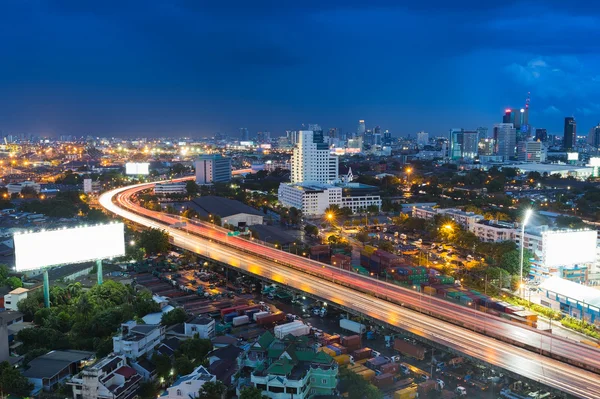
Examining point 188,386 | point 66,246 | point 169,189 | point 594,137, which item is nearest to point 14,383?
point 188,386

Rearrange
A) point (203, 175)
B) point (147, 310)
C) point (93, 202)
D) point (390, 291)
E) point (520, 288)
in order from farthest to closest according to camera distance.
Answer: point (203, 175) → point (93, 202) → point (520, 288) → point (390, 291) → point (147, 310)

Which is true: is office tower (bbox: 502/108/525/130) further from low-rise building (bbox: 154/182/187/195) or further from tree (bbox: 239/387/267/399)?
tree (bbox: 239/387/267/399)

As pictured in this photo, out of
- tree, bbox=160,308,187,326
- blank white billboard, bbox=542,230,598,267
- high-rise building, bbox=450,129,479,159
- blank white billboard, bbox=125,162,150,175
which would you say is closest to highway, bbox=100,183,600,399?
tree, bbox=160,308,187,326

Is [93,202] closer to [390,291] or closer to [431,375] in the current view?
[390,291]

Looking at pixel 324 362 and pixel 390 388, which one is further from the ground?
pixel 324 362

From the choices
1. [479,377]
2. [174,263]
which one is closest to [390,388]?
[479,377]
